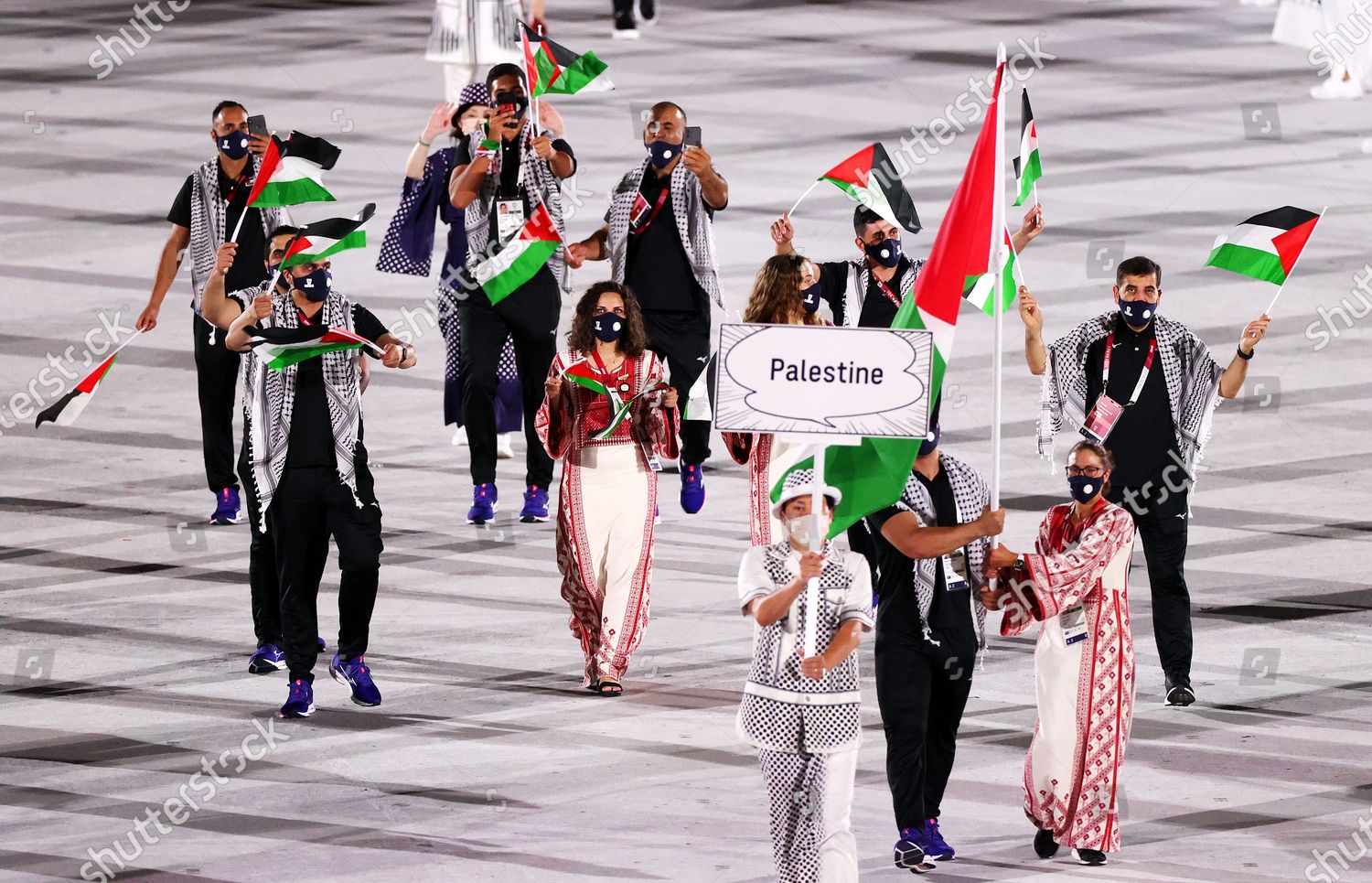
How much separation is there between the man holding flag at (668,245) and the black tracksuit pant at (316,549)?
251 cm

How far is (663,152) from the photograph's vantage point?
1145 centimetres

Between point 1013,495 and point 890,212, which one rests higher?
point 890,212

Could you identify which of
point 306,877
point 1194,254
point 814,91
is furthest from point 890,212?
point 814,91

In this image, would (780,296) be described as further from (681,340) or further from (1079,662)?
(1079,662)

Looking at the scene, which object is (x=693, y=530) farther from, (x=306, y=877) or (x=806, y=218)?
(x=806, y=218)

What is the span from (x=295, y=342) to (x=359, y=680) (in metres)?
1.47

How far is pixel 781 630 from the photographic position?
7.32 metres

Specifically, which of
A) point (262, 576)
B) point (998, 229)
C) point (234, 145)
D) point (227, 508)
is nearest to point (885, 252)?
point (998, 229)

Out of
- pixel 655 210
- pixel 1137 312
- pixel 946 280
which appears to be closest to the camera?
pixel 946 280

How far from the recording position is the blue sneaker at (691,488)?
12227 mm

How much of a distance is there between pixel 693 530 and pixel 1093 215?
22.7ft

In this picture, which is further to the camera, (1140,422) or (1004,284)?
(1140,422)

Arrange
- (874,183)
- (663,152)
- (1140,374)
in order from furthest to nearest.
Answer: (663,152) < (874,183) < (1140,374)

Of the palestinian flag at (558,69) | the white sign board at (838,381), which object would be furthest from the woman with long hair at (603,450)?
the palestinian flag at (558,69)
